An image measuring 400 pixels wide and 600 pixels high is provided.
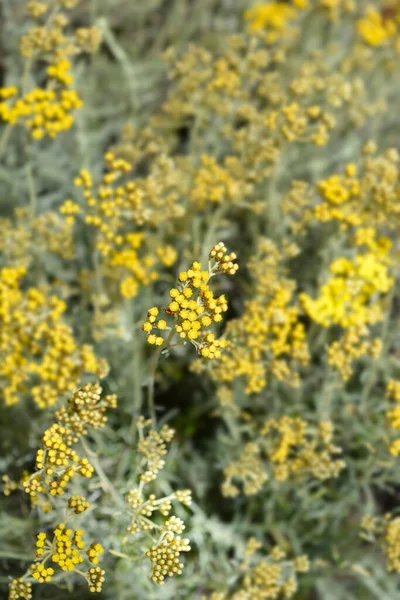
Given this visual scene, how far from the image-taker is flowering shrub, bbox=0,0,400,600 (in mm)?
2559

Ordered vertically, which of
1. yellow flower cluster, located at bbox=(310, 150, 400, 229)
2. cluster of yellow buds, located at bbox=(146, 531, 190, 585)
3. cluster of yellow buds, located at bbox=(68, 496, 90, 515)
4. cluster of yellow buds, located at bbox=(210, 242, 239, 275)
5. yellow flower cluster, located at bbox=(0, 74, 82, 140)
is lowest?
cluster of yellow buds, located at bbox=(146, 531, 190, 585)

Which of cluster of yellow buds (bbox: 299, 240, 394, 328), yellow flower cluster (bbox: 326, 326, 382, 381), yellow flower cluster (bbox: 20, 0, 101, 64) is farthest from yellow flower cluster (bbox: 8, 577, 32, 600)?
yellow flower cluster (bbox: 20, 0, 101, 64)

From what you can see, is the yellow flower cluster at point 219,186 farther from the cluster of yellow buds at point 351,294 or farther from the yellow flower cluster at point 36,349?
the yellow flower cluster at point 36,349

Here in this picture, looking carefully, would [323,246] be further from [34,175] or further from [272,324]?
[34,175]

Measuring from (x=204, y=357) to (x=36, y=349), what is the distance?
2.74 feet

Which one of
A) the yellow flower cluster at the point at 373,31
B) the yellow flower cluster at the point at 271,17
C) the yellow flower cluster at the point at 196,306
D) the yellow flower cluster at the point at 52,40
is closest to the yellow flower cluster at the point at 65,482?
the yellow flower cluster at the point at 196,306

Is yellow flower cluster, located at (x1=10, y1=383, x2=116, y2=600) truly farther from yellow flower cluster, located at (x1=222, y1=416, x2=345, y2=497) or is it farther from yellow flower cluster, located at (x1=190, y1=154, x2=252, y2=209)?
yellow flower cluster, located at (x1=190, y1=154, x2=252, y2=209)

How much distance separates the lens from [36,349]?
2.76 meters

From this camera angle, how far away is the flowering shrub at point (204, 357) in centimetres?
256

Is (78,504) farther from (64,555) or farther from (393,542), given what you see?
(393,542)

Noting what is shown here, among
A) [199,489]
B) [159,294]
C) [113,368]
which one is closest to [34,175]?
[159,294]

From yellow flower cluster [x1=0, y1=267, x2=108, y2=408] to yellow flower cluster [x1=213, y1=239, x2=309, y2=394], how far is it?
1.59 ft

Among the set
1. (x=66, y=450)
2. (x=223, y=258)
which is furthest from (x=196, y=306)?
(x=66, y=450)

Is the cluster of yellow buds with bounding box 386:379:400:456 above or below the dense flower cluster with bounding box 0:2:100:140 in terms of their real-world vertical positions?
below
